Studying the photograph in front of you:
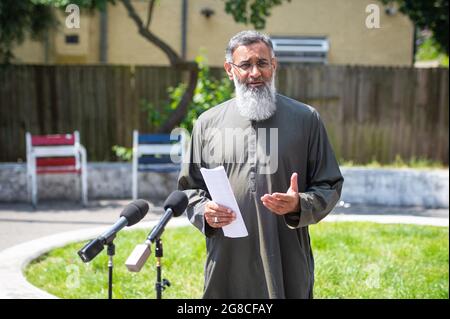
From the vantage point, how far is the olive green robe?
10.8ft

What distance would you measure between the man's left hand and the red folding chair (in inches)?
302

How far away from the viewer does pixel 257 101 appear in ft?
10.9

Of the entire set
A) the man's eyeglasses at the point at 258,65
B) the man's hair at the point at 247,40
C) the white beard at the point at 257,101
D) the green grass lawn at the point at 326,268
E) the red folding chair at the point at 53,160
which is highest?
the man's hair at the point at 247,40

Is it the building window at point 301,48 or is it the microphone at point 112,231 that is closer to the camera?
the microphone at point 112,231

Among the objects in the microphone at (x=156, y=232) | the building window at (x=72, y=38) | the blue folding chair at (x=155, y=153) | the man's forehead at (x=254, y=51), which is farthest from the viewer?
the building window at (x=72, y=38)

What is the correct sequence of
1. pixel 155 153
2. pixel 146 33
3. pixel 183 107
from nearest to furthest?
1. pixel 155 153
2. pixel 183 107
3. pixel 146 33

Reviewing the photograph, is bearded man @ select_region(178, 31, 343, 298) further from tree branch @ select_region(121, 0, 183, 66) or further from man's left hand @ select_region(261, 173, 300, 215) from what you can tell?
tree branch @ select_region(121, 0, 183, 66)

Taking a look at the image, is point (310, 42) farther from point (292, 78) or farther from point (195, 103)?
point (195, 103)

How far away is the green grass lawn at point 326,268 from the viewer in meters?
5.86

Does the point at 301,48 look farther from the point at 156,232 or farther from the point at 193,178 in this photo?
the point at 156,232

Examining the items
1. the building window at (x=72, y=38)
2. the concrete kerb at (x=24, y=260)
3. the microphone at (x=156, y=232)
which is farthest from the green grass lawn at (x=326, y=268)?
the building window at (x=72, y=38)

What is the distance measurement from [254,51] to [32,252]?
4.08 metres

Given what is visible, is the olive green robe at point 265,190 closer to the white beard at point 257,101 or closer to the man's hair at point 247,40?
the white beard at point 257,101

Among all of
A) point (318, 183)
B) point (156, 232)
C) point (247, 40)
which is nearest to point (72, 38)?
point (247, 40)
